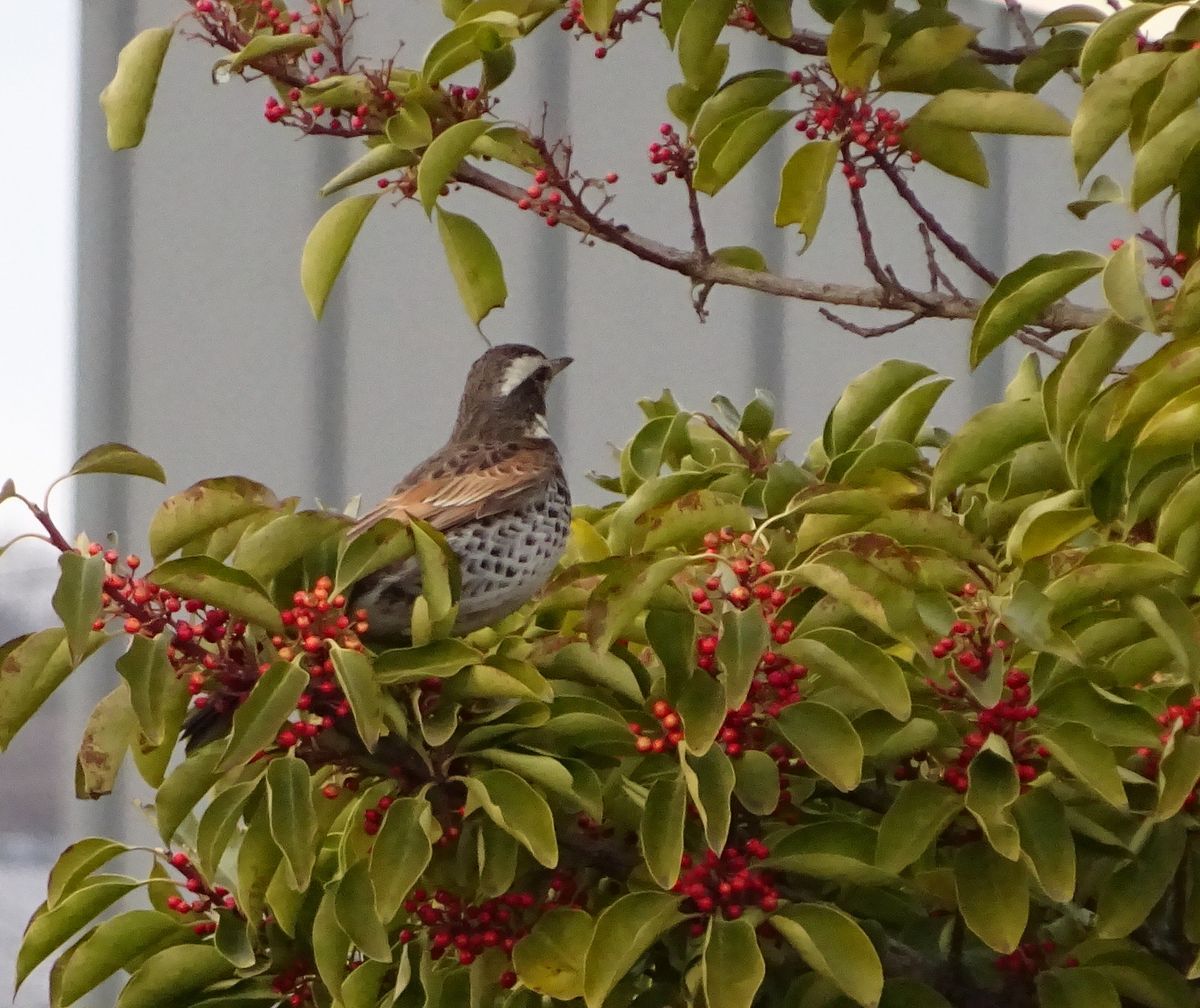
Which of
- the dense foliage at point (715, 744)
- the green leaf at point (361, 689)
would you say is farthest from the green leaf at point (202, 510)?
the green leaf at point (361, 689)

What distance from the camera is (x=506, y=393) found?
147 cm

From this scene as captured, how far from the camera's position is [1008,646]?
2.50ft

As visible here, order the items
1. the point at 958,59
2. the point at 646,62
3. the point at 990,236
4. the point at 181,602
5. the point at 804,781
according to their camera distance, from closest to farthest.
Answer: the point at 181,602
the point at 804,781
the point at 958,59
the point at 646,62
the point at 990,236

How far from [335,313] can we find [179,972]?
1273mm

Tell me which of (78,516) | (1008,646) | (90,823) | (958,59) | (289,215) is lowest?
(90,823)

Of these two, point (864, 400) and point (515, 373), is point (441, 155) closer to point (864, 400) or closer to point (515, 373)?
point (864, 400)

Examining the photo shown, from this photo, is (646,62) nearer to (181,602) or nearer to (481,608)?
(481,608)

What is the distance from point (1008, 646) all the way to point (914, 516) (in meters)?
0.08

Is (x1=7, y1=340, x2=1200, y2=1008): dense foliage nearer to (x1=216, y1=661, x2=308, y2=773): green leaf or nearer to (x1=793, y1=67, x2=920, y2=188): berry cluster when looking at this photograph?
(x1=216, y1=661, x2=308, y2=773): green leaf

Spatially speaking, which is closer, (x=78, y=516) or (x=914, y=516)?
(x=914, y=516)

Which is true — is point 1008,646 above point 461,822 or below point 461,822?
above

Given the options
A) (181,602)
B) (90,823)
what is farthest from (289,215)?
(181,602)

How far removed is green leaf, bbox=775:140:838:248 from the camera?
90 centimetres

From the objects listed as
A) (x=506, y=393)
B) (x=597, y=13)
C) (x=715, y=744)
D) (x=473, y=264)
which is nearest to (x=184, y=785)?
(x=715, y=744)
